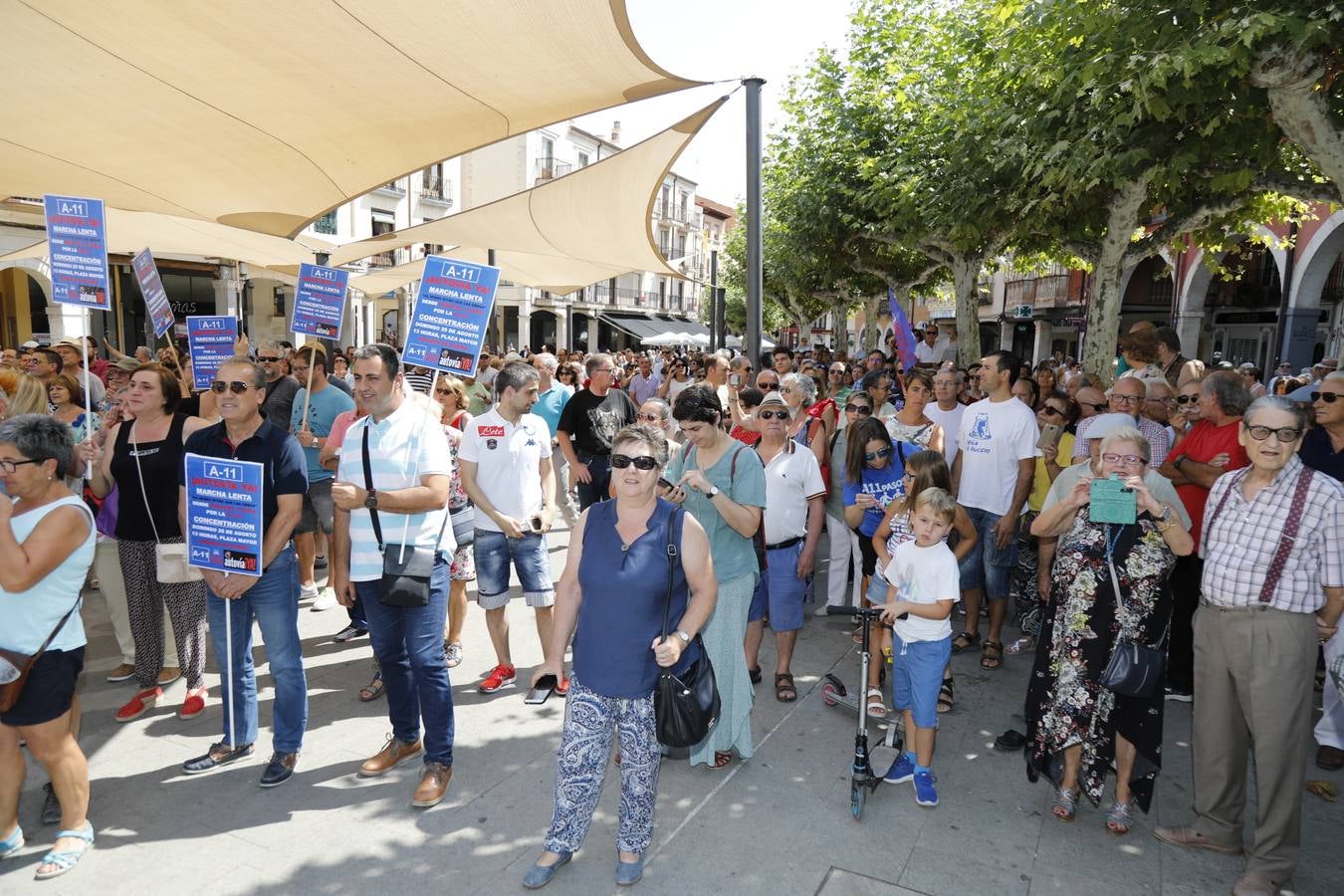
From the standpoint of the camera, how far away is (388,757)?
3.85m

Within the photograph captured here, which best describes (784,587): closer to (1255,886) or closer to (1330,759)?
(1255,886)

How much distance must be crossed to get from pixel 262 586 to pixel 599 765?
1901mm

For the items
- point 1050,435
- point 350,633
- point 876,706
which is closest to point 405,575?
point 350,633

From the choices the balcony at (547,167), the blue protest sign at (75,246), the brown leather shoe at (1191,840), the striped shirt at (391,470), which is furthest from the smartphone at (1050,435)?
the balcony at (547,167)

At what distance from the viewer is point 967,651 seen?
5492 mm

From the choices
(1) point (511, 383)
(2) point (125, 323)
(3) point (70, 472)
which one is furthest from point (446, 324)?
(2) point (125, 323)

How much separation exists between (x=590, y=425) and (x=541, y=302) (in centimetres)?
3749

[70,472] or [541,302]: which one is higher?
[541,302]

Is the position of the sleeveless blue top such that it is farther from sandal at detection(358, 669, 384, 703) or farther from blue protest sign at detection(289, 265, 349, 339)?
blue protest sign at detection(289, 265, 349, 339)

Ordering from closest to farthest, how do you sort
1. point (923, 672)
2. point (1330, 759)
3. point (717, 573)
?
point (923, 672) → point (717, 573) → point (1330, 759)

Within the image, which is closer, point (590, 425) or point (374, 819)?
point (374, 819)

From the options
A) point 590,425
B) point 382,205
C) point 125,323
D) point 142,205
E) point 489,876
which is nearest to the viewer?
point 489,876

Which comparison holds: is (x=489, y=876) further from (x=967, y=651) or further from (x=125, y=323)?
(x=125, y=323)

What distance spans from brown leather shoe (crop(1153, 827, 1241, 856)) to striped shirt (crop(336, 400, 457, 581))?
11.2ft
